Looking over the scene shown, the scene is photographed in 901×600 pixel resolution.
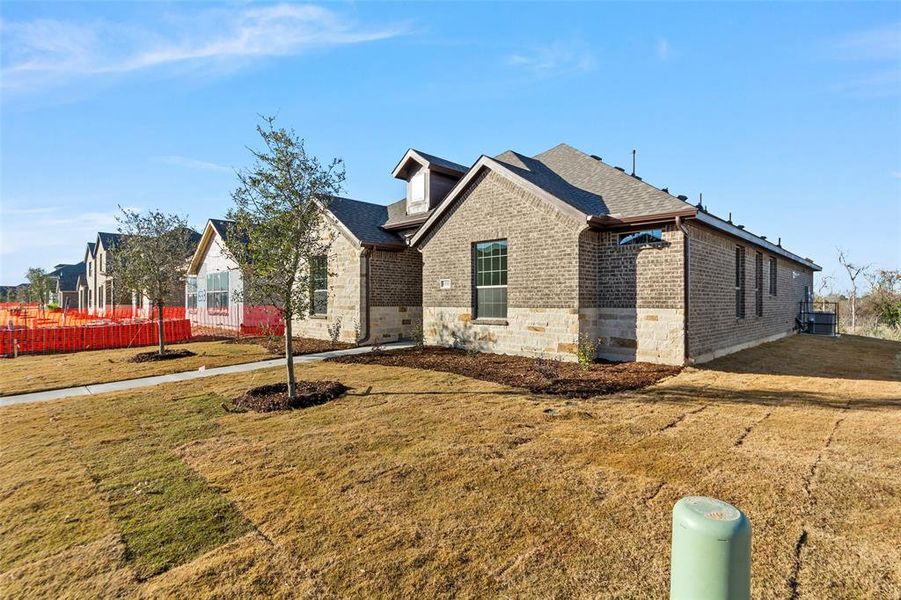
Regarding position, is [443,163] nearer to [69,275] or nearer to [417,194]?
[417,194]

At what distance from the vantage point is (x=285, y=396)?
8570 millimetres

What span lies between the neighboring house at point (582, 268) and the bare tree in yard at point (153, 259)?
8389 mm

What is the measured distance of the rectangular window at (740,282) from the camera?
48.6ft

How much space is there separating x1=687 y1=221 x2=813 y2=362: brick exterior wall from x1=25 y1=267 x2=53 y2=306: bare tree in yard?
69771 mm

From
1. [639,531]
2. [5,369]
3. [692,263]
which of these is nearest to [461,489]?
[639,531]

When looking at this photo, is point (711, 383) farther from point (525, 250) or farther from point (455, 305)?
point (455, 305)

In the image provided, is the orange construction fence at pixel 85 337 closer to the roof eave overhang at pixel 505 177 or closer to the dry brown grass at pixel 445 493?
the dry brown grass at pixel 445 493

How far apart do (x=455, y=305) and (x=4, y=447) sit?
1104 centimetres

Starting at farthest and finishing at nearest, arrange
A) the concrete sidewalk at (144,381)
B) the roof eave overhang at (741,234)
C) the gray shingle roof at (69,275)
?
the gray shingle roof at (69,275), the roof eave overhang at (741,234), the concrete sidewalk at (144,381)

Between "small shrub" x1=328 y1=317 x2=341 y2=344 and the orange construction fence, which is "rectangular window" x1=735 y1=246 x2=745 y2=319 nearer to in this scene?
"small shrub" x1=328 y1=317 x2=341 y2=344

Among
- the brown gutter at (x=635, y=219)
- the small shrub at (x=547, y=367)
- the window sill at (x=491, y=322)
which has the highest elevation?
the brown gutter at (x=635, y=219)

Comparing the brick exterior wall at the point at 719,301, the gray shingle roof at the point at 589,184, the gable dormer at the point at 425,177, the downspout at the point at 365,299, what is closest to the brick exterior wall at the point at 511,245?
the gray shingle roof at the point at 589,184

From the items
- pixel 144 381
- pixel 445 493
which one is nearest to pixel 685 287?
pixel 445 493

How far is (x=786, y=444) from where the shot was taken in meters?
5.78
